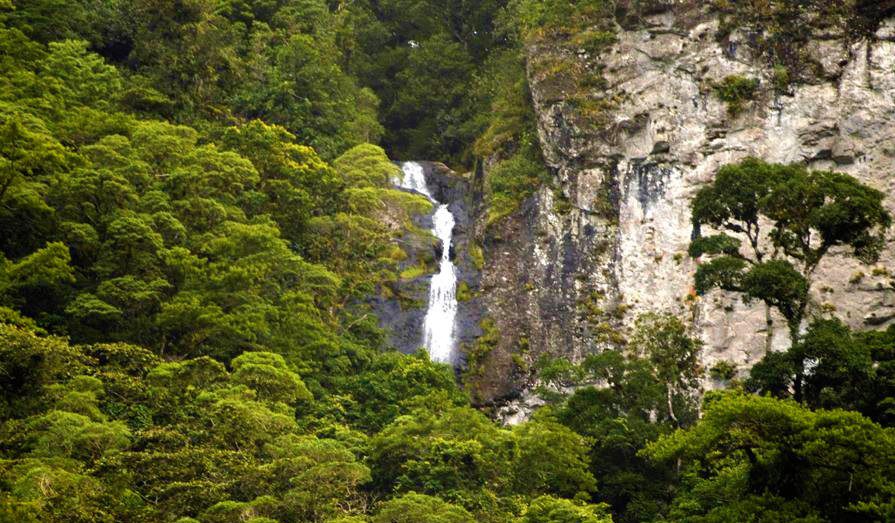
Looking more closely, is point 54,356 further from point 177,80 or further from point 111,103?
point 177,80

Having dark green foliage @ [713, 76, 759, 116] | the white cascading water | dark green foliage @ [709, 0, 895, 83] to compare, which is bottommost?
the white cascading water

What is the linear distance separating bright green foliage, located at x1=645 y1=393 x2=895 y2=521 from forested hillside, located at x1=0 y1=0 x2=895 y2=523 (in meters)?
0.05

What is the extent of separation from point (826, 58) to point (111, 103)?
23.1 meters

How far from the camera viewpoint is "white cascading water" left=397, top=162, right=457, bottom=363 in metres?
38.1

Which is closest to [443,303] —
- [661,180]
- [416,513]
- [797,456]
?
[661,180]

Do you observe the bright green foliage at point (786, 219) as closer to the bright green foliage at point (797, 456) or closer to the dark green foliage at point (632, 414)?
the dark green foliage at point (632, 414)

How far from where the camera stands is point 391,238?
40.4 meters

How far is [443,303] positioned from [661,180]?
27.7 ft

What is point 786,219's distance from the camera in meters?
25.1

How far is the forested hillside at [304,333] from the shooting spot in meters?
20.0

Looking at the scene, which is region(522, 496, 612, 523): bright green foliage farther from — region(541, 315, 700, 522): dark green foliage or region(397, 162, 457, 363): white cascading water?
region(397, 162, 457, 363): white cascading water

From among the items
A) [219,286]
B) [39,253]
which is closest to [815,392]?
[219,286]

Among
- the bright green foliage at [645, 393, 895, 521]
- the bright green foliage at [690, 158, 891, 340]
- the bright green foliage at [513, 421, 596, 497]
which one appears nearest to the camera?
the bright green foliage at [645, 393, 895, 521]

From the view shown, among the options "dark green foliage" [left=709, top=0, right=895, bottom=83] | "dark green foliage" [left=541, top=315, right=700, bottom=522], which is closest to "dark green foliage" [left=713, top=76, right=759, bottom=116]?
"dark green foliage" [left=709, top=0, right=895, bottom=83]
